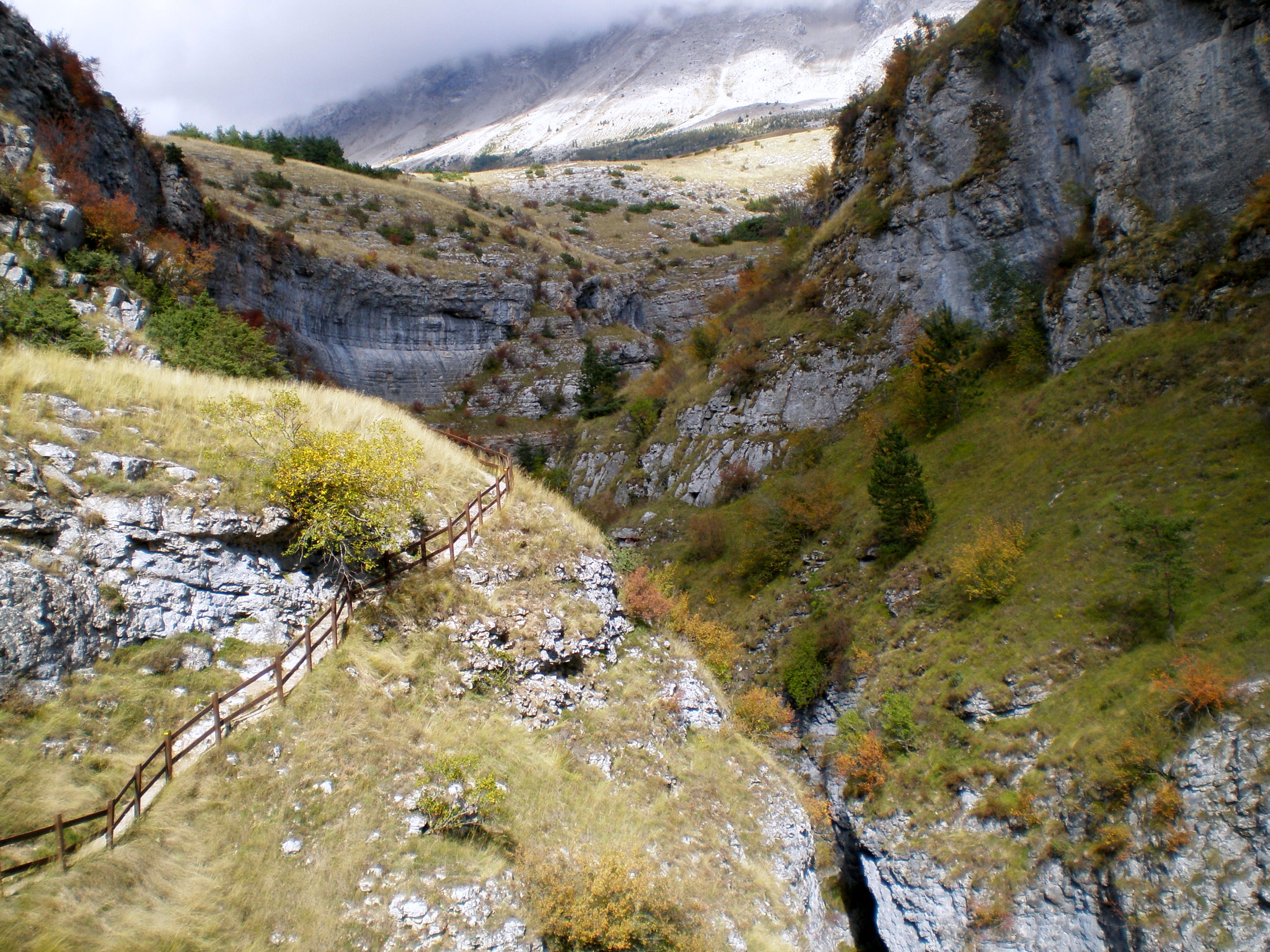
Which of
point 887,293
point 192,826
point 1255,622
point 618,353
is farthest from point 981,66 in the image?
point 192,826

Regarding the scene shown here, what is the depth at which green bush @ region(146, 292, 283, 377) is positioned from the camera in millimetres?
21453

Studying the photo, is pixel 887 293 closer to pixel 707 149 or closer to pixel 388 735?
pixel 388 735

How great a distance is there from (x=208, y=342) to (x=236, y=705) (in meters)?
16.1

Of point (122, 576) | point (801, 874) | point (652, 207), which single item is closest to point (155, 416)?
point (122, 576)

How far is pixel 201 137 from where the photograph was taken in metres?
74.7

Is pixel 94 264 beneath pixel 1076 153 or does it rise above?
above

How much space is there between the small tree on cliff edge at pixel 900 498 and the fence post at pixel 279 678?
19057mm

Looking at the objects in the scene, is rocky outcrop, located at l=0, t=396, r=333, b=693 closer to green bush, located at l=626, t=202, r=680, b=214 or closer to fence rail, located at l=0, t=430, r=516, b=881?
fence rail, located at l=0, t=430, r=516, b=881

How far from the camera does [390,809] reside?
38.1 feet

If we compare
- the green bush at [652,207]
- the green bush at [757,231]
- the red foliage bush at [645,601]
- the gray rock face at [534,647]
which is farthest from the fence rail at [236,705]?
the green bush at [652,207]

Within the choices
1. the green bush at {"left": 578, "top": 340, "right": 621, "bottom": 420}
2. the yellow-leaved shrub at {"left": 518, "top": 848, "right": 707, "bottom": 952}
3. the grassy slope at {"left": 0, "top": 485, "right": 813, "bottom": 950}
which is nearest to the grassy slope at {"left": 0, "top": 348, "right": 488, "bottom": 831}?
the grassy slope at {"left": 0, "top": 485, "right": 813, "bottom": 950}

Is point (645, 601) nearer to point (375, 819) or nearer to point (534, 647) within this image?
point (534, 647)

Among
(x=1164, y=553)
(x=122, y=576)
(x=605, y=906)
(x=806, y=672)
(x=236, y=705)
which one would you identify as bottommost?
(x=806, y=672)

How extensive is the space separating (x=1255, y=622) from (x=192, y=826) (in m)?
19.9
